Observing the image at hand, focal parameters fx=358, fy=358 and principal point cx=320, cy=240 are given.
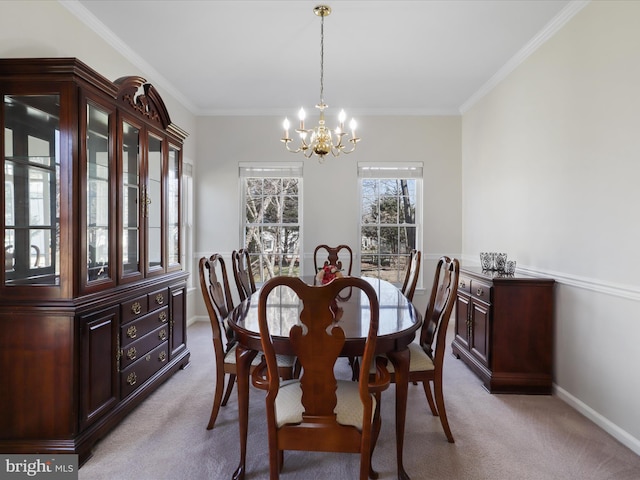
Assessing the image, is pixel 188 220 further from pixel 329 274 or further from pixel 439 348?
pixel 439 348

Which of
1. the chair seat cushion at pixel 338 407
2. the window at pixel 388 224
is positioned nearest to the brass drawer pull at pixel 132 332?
the chair seat cushion at pixel 338 407

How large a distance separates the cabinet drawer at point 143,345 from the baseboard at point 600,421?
3139mm

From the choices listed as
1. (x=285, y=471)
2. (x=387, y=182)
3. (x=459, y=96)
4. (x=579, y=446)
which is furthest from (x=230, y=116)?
(x=579, y=446)

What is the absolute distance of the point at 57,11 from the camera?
8.09ft

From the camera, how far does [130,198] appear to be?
8.43ft

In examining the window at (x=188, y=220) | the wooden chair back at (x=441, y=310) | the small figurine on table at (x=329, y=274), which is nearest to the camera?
the wooden chair back at (x=441, y=310)

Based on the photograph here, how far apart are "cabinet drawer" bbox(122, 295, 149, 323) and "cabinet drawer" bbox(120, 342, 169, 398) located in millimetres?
330

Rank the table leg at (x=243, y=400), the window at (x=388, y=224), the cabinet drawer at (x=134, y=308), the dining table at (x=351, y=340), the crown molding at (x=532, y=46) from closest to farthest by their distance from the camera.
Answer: the dining table at (x=351, y=340) → the table leg at (x=243, y=400) → the cabinet drawer at (x=134, y=308) → the crown molding at (x=532, y=46) → the window at (x=388, y=224)

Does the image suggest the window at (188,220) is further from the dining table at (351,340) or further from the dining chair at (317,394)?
the dining chair at (317,394)

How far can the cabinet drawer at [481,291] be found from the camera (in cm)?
290

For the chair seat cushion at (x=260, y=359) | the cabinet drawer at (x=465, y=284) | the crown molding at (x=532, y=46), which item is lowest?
the chair seat cushion at (x=260, y=359)

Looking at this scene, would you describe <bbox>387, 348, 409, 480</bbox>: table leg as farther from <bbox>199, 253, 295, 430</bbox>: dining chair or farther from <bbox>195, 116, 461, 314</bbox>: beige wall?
<bbox>195, 116, 461, 314</bbox>: beige wall

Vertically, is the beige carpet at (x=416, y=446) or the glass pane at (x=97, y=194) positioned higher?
the glass pane at (x=97, y=194)

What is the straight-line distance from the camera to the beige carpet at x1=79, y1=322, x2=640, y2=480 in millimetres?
1870
